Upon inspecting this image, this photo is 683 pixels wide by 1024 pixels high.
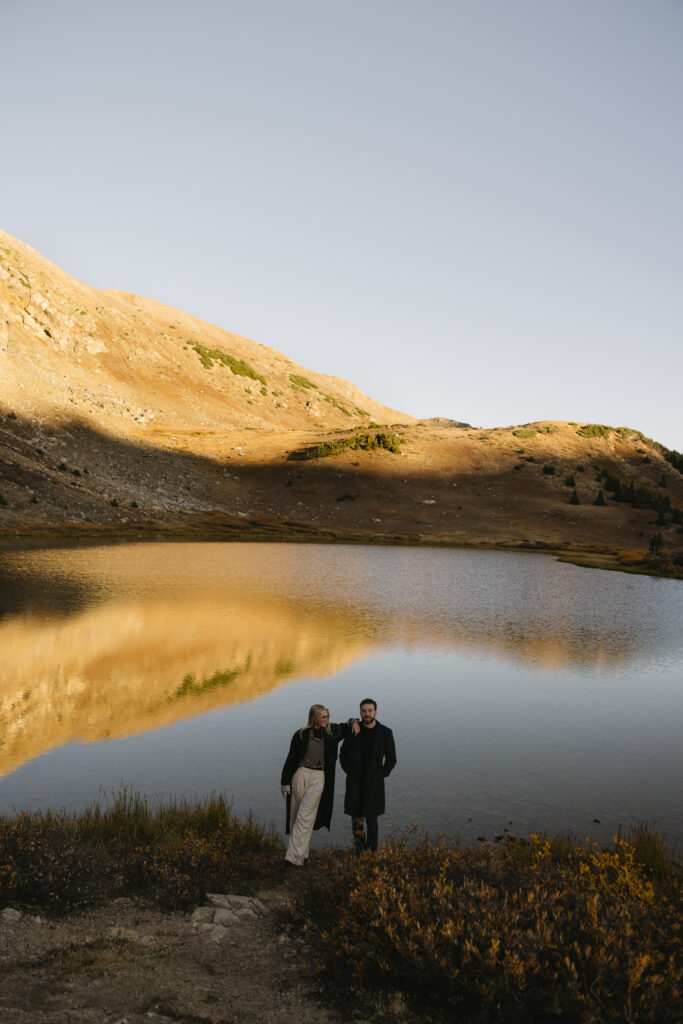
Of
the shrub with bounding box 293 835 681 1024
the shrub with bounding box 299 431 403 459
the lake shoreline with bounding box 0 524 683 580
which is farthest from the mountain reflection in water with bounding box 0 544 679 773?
the shrub with bounding box 299 431 403 459

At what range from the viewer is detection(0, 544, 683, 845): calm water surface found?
1051 cm

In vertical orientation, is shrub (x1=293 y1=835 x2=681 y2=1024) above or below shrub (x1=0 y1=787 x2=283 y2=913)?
above

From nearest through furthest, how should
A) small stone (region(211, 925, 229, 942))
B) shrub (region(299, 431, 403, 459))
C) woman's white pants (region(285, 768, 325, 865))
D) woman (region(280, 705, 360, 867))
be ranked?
1. small stone (region(211, 925, 229, 942))
2. woman's white pants (region(285, 768, 325, 865))
3. woman (region(280, 705, 360, 867))
4. shrub (region(299, 431, 403, 459))

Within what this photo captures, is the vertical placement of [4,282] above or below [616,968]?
above

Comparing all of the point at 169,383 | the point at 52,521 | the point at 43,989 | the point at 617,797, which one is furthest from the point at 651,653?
the point at 169,383

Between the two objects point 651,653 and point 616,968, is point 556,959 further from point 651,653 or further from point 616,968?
point 651,653

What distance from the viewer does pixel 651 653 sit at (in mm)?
23312

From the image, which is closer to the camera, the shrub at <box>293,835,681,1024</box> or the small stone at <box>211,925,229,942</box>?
the shrub at <box>293,835,681,1024</box>

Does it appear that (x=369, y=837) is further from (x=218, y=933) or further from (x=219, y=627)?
(x=219, y=627)

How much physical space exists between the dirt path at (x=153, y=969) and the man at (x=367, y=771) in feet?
6.87

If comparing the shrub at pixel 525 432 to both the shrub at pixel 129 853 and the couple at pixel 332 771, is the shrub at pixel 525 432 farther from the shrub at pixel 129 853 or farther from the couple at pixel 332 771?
the shrub at pixel 129 853

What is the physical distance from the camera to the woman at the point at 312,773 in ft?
27.7

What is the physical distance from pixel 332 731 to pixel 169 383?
13033 centimetres

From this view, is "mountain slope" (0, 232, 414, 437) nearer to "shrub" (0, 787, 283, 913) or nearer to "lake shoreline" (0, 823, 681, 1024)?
"shrub" (0, 787, 283, 913)
